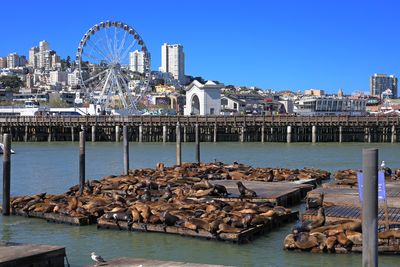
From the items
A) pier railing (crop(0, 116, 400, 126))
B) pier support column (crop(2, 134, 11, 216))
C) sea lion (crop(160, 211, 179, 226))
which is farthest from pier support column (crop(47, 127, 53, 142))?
sea lion (crop(160, 211, 179, 226))

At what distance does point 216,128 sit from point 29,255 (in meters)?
56.3

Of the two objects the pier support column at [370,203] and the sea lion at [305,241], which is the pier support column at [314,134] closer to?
the sea lion at [305,241]

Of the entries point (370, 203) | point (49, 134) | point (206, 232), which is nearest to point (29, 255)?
point (206, 232)

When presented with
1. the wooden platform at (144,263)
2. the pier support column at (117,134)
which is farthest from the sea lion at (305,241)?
the pier support column at (117,134)

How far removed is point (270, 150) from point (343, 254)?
40.4m

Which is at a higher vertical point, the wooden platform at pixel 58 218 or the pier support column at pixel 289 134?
the pier support column at pixel 289 134

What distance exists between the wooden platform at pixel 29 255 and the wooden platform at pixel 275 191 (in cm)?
845

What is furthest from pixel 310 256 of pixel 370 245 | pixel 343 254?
pixel 370 245

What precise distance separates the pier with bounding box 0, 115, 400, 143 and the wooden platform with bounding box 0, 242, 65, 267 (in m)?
50.3

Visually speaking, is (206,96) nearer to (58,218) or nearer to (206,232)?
(58,218)

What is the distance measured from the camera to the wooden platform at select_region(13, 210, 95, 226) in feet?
59.4

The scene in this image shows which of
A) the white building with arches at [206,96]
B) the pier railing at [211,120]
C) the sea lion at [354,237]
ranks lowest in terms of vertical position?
the sea lion at [354,237]

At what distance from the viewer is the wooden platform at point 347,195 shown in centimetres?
1833

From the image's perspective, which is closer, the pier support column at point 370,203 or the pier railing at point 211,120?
the pier support column at point 370,203
